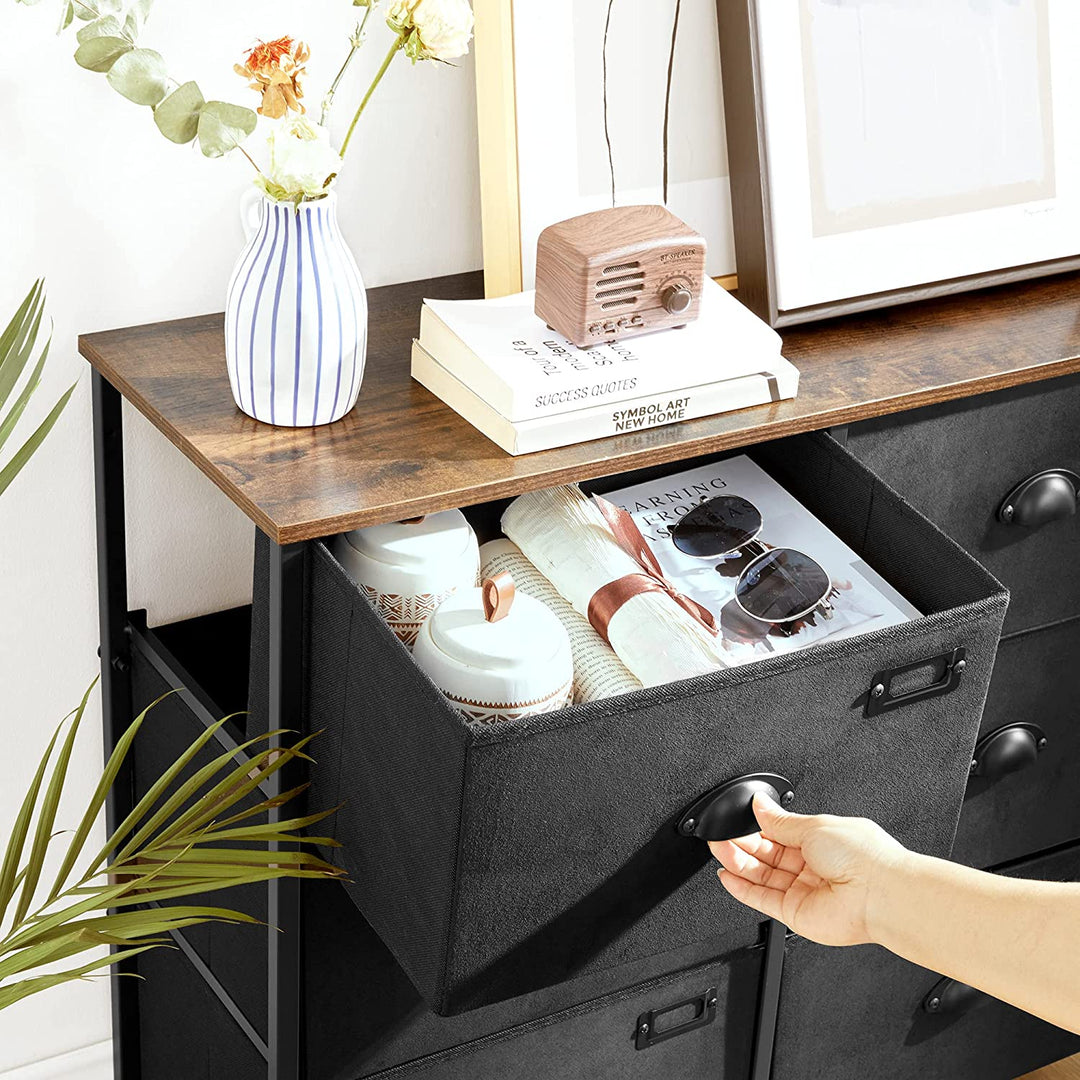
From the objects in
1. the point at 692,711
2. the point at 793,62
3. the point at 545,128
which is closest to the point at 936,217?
the point at 793,62

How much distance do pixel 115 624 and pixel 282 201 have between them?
488 mm

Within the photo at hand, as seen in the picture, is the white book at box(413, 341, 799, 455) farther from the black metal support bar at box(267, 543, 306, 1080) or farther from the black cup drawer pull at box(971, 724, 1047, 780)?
the black cup drawer pull at box(971, 724, 1047, 780)

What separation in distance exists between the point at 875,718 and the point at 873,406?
277mm

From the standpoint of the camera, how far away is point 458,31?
3.59ft

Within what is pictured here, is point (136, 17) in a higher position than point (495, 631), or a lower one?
higher

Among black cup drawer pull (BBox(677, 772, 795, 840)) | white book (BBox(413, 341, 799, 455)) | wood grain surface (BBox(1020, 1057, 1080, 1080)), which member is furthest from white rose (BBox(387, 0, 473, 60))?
wood grain surface (BBox(1020, 1057, 1080, 1080))

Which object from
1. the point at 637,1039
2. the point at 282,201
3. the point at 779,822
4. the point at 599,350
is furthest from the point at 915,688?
the point at 282,201

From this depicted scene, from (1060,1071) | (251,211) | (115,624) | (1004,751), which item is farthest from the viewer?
(1060,1071)

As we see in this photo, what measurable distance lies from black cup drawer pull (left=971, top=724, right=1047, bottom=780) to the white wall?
69cm

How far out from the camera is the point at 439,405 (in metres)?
1.21

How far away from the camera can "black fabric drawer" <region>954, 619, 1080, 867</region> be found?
5.00 feet

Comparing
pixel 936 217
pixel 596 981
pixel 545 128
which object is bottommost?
pixel 596 981

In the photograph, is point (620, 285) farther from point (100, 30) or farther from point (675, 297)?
point (100, 30)

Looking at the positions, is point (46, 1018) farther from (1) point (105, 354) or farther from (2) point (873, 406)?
(2) point (873, 406)
